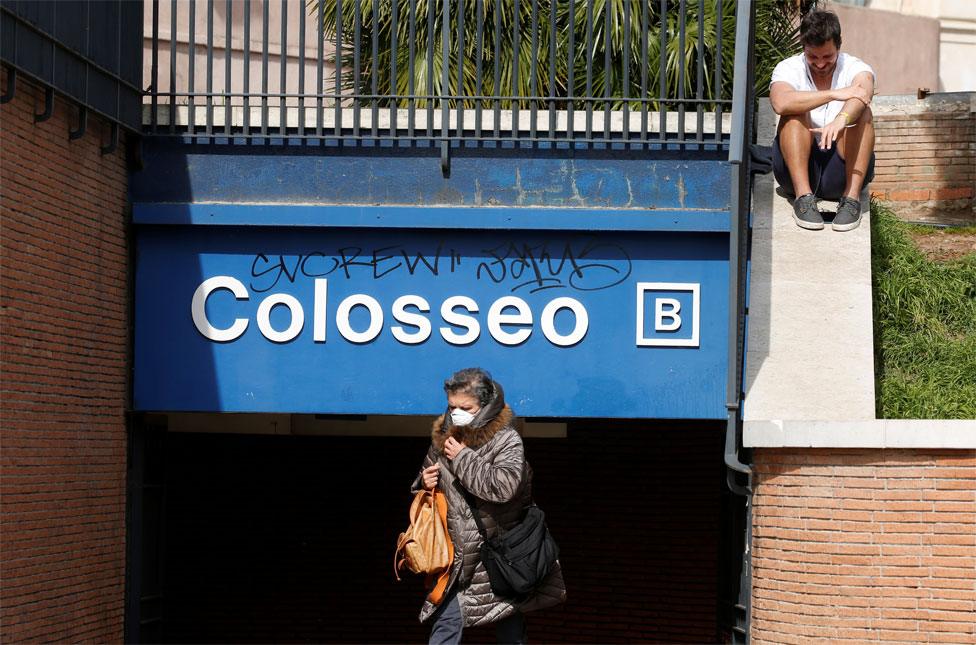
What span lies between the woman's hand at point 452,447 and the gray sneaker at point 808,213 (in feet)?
11.4

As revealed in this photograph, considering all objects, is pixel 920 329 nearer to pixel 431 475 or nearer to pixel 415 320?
pixel 415 320

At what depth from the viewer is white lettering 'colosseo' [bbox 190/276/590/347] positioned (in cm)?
880

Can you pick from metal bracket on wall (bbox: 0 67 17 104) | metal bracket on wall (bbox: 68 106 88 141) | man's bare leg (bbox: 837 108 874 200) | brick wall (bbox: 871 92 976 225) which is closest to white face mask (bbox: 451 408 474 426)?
metal bracket on wall (bbox: 0 67 17 104)

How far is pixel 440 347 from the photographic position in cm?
882

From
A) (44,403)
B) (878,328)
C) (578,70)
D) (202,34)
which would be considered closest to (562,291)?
(878,328)

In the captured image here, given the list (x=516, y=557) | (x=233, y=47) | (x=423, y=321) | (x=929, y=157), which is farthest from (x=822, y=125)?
(x=233, y=47)

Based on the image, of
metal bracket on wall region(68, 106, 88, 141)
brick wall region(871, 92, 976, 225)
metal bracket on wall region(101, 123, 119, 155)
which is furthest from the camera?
brick wall region(871, 92, 976, 225)

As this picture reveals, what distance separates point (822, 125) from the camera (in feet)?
28.8

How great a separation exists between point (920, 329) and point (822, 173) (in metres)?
1.28

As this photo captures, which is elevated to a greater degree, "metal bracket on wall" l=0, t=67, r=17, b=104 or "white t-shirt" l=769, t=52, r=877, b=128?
"white t-shirt" l=769, t=52, r=877, b=128


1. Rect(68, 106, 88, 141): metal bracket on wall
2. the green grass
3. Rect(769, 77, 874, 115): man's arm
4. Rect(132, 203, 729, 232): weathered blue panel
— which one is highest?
Rect(769, 77, 874, 115): man's arm

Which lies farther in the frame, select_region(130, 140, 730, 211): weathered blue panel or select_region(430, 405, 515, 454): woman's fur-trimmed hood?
select_region(130, 140, 730, 211): weathered blue panel

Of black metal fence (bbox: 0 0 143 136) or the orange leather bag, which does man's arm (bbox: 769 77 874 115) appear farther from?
black metal fence (bbox: 0 0 143 136)

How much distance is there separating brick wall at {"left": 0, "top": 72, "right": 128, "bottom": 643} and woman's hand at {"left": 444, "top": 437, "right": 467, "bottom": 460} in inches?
98.9
